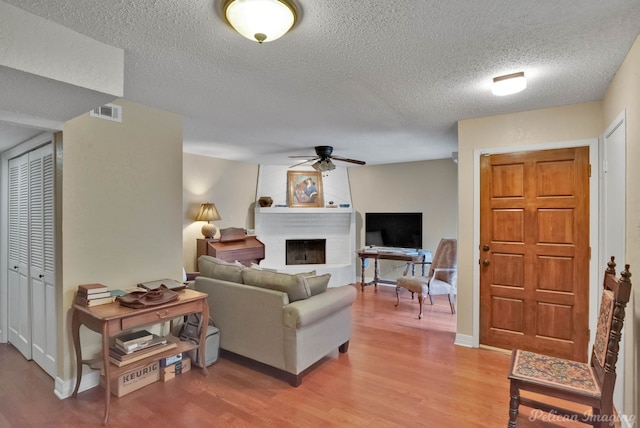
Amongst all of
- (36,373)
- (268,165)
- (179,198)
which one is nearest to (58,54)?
(179,198)

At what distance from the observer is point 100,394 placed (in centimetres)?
256

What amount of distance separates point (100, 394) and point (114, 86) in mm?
2272

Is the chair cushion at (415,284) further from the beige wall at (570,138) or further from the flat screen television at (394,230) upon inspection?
the flat screen television at (394,230)

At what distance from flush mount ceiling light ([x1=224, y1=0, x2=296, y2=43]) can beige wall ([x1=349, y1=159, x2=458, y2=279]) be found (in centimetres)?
486

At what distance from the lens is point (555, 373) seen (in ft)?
6.41

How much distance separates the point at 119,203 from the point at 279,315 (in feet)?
5.41

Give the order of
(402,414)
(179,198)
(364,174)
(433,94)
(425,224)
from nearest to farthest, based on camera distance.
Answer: (402,414) → (433,94) → (179,198) → (425,224) → (364,174)

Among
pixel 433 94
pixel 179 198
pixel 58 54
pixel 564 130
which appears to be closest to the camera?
pixel 58 54

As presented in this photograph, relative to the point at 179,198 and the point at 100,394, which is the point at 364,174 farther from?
the point at 100,394

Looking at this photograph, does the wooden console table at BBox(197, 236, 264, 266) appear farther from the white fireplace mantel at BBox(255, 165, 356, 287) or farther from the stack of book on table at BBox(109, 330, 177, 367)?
the stack of book on table at BBox(109, 330, 177, 367)

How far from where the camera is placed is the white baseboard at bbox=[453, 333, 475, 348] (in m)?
3.47

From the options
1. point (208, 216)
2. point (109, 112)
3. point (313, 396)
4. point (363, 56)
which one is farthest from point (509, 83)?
point (208, 216)

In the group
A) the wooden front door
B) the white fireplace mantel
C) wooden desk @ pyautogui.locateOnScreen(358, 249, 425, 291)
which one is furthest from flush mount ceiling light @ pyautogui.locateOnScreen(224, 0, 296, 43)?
the white fireplace mantel

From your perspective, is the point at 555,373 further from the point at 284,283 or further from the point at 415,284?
the point at 415,284
